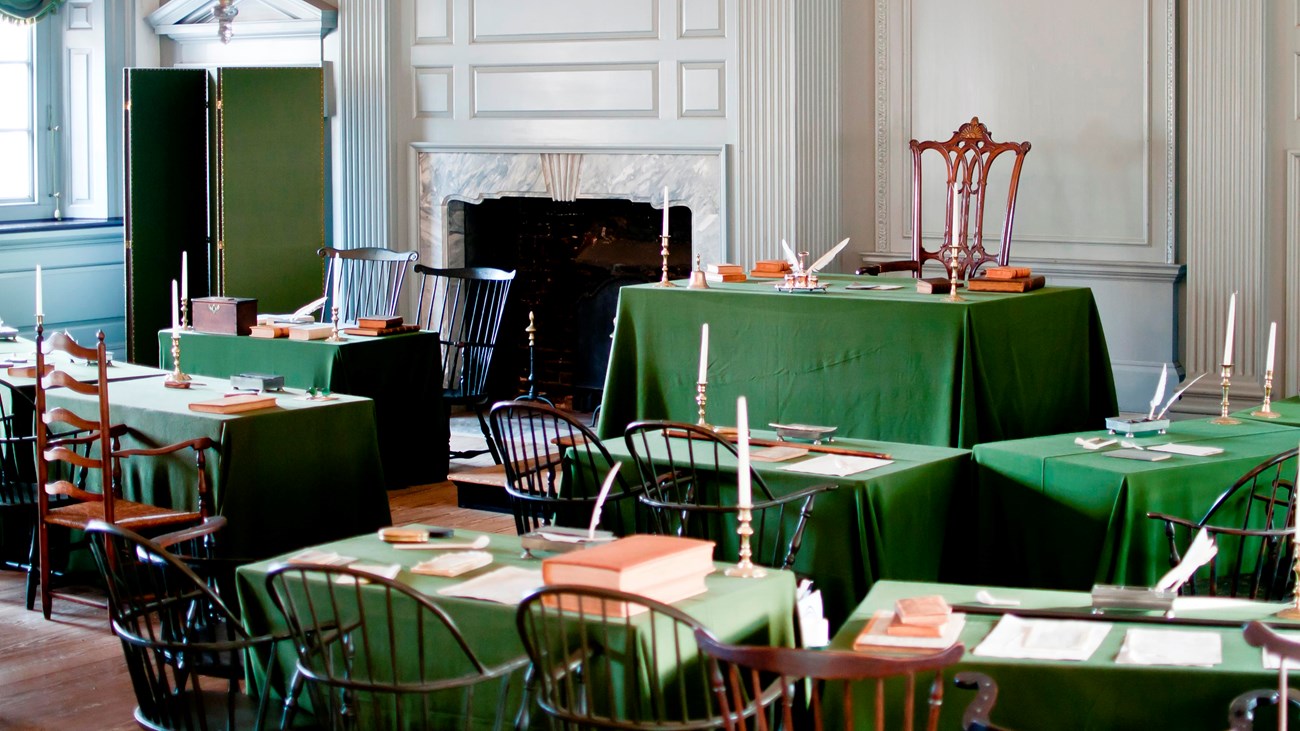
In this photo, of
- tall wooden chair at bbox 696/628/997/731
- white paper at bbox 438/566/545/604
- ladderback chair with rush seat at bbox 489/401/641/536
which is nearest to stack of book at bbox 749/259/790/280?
ladderback chair with rush seat at bbox 489/401/641/536

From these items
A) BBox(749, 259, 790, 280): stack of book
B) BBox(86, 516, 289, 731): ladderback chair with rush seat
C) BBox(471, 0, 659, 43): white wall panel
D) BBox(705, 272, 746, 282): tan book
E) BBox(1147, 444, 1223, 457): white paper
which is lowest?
BBox(86, 516, 289, 731): ladderback chair with rush seat

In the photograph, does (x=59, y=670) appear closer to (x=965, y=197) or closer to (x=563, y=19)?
(x=965, y=197)

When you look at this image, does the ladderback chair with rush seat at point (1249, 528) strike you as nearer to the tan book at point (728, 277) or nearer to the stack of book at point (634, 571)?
the stack of book at point (634, 571)

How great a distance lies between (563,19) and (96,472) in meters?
4.14

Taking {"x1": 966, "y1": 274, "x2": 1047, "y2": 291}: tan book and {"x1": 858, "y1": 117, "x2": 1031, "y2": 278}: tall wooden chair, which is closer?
{"x1": 966, "y1": 274, "x2": 1047, "y2": 291}: tan book

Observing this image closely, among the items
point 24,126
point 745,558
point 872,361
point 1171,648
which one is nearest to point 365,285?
point 24,126

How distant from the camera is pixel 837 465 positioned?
456 centimetres

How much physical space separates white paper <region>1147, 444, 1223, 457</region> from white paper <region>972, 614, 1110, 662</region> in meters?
1.70

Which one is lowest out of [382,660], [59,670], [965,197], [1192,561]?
[59,670]

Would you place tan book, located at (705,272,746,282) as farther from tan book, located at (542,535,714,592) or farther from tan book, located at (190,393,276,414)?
tan book, located at (542,535,714,592)

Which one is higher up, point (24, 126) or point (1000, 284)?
point (24, 126)

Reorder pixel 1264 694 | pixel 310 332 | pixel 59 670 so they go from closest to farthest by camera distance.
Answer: pixel 1264 694, pixel 59 670, pixel 310 332

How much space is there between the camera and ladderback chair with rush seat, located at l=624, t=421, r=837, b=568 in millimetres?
4371

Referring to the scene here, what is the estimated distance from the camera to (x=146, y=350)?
30.2 ft
